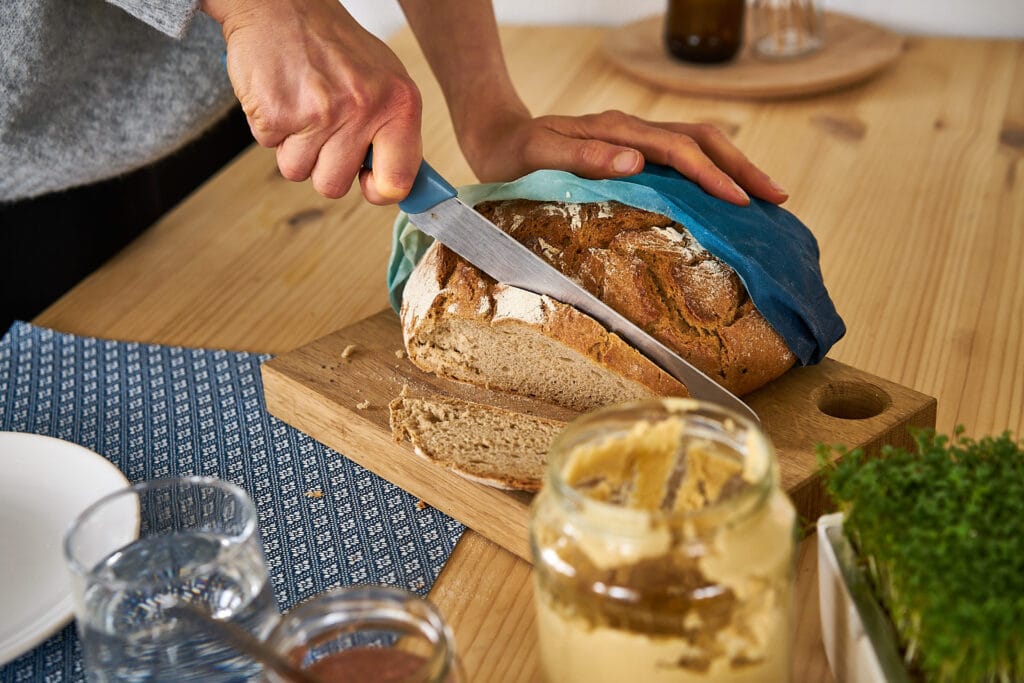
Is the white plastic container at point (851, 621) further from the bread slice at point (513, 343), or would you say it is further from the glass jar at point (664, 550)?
the bread slice at point (513, 343)

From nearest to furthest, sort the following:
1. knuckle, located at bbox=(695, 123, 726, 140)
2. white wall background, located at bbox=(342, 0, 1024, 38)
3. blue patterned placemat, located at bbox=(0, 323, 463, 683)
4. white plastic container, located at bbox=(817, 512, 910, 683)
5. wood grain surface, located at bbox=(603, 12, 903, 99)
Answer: white plastic container, located at bbox=(817, 512, 910, 683), blue patterned placemat, located at bbox=(0, 323, 463, 683), knuckle, located at bbox=(695, 123, 726, 140), wood grain surface, located at bbox=(603, 12, 903, 99), white wall background, located at bbox=(342, 0, 1024, 38)

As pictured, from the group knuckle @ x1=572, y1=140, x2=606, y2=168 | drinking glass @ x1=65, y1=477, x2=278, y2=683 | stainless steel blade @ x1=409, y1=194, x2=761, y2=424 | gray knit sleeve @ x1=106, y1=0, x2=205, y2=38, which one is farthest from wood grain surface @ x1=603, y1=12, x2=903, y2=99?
drinking glass @ x1=65, y1=477, x2=278, y2=683

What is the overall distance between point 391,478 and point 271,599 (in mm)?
405

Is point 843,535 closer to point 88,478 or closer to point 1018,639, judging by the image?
point 1018,639

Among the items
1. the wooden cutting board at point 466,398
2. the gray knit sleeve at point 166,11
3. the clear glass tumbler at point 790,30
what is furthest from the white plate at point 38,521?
the clear glass tumbler at point 790,30

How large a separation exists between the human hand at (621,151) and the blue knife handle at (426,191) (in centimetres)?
29

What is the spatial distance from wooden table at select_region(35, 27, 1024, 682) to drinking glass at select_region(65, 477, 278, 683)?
0.27 m

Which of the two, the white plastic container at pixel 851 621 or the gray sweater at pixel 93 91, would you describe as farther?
the gray sweater at pixel 93 91

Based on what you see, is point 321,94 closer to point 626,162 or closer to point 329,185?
point 329,185

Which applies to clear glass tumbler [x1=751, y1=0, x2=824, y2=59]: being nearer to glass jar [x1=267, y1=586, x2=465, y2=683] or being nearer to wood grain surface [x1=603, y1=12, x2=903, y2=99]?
wood grain surface [x1=603, y1=12, x2=903, y2=99]

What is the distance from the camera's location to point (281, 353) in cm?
160

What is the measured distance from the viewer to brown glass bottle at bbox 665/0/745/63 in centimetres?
231

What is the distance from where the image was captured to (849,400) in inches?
53.7

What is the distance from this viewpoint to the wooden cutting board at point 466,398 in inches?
46.9
